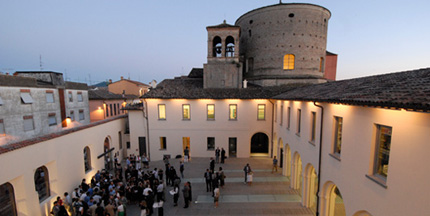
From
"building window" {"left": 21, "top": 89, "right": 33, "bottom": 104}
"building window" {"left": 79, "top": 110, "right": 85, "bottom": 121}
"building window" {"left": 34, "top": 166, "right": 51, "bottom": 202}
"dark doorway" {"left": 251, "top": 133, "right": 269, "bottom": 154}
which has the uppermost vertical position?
"building window" {"left": 21, "top": 89, "right": 33, "bottom": 104}

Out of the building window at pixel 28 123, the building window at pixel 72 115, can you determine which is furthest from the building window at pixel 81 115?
the building window at pixel 28 123

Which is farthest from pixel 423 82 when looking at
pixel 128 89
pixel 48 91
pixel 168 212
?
pixel 128 89

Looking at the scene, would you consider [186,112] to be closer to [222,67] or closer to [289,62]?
[222,67]

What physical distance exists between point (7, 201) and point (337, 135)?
1489 cm

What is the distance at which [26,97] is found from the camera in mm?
18141

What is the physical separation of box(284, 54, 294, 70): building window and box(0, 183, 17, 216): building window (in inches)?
988

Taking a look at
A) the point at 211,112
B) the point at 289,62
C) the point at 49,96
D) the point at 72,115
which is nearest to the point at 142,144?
the point at 211,112

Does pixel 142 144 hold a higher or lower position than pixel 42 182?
lower

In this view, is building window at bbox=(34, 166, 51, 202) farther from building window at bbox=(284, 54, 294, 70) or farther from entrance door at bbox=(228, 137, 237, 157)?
building window at bbox=(284, 54, 294, 70)

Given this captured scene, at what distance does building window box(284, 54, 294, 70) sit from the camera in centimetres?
2336

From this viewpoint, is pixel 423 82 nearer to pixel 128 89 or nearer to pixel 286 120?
pixel 286 120

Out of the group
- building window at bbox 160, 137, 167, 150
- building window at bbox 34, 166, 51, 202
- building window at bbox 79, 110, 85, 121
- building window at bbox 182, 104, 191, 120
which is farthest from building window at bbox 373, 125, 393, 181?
building window at bbox 79, 110, 85, 121

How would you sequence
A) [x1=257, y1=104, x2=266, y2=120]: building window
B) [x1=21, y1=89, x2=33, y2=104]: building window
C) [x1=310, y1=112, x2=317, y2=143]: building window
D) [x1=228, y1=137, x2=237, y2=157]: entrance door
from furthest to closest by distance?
[x1=228, y1=137, x2=237, y2=157]: entrance door, [x1=257, y1=104, x2=266, y2=120]: building window, [x1=21, y1=89, x2=33, y2=104]: building window, [x1=310, y1=112, x2=317, y2=143]: building window

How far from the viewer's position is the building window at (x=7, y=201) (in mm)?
8086
